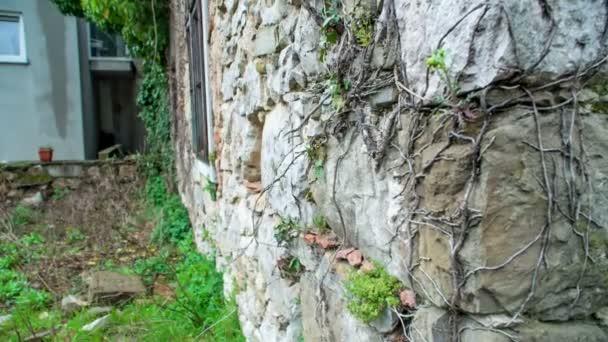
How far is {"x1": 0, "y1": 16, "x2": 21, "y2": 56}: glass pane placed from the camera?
854cm

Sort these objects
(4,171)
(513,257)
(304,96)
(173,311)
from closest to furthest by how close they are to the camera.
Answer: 1. (513,257)
2. (304,96)
3. (173,311)
4. (4,171)

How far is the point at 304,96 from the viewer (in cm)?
145

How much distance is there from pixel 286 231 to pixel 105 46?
408 inches

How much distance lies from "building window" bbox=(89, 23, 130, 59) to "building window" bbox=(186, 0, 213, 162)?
23.2 feet

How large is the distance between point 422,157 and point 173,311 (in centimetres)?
260

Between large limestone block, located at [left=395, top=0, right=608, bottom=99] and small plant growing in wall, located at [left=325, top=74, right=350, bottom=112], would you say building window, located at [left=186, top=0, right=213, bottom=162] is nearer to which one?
small plant growing in wall, located at [left=325, top=74, right=350, bottom=112]

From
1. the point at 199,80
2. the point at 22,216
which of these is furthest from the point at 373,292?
the point at 22,216

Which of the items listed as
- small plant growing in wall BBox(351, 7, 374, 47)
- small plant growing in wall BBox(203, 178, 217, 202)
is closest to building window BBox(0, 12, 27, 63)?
small plant growing in wall BBox(203, 178, 217, 202)

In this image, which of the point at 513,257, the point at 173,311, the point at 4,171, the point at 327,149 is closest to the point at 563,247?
the point at 513,257

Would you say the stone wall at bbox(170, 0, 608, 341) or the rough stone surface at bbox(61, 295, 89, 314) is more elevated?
the stone wall at bbox(170, 0, 608, 341)

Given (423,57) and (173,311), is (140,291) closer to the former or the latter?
(173,311)

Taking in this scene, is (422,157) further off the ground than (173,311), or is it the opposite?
(422,157)

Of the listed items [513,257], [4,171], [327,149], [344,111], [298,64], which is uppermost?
[298,64]

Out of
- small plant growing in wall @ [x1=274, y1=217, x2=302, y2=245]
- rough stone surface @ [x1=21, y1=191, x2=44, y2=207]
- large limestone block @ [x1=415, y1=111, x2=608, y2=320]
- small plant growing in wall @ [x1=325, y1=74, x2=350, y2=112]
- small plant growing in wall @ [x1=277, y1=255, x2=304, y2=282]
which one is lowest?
rough stone surface @ [x1=21, y1=191, x2=44, y2=207]
